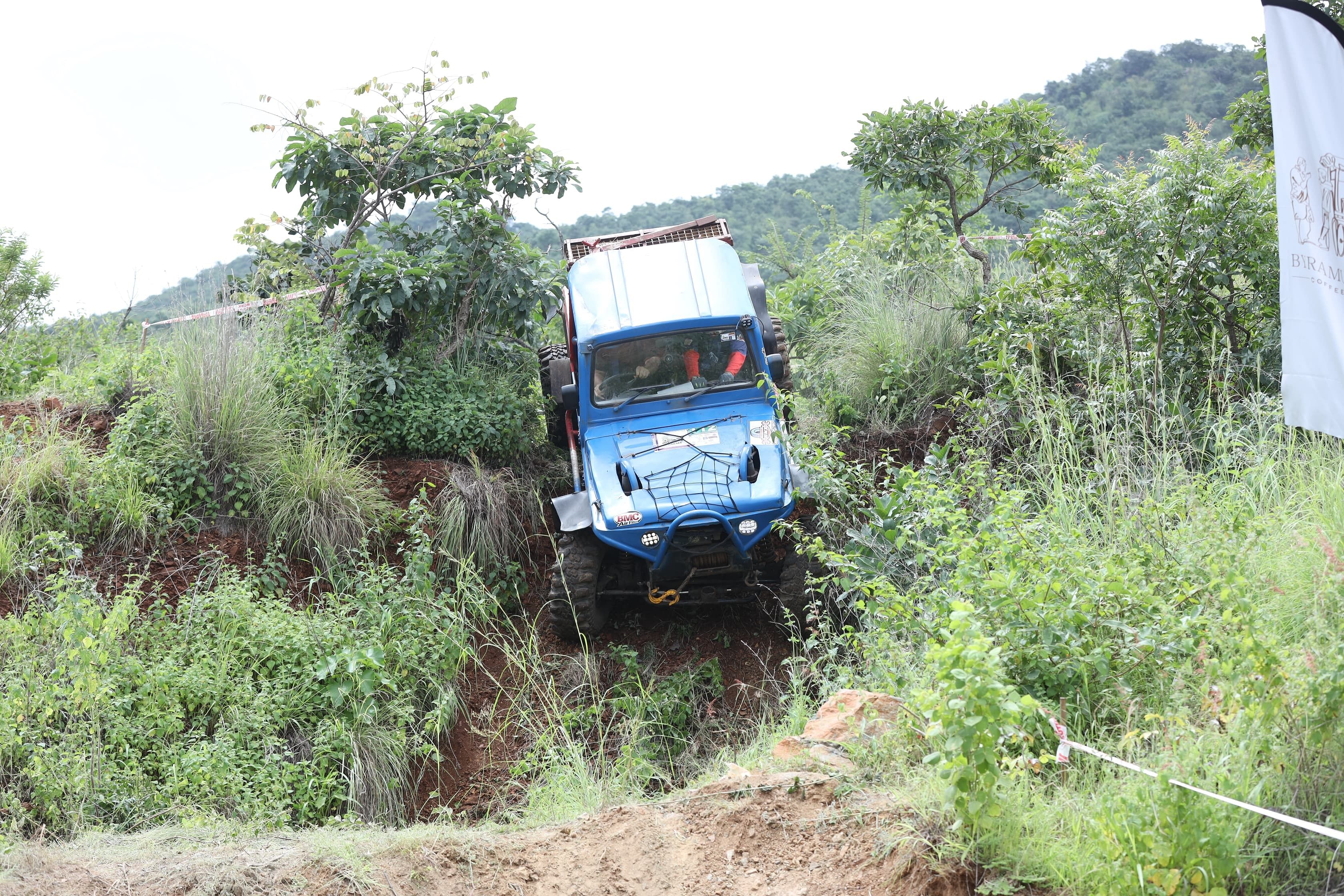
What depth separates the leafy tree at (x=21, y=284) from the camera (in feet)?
35.0

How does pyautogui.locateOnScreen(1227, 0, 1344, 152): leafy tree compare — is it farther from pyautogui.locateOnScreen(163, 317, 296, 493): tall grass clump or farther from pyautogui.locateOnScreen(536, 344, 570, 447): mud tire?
pyautogui.locateOnScreen(163, 317, 296, 493): tall grass clump

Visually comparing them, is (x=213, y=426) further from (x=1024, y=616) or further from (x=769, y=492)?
(x=1024, y=616)

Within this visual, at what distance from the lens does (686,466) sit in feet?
20.5

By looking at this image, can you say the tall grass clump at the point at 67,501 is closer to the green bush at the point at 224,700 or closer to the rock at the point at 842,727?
the green bush at the point at 224,700

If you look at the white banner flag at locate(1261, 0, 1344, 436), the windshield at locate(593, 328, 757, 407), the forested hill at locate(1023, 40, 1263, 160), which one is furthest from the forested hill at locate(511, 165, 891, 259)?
the white banner flag at locate(1261, 0, 1344, 436)

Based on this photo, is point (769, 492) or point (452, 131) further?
point (452, 131)

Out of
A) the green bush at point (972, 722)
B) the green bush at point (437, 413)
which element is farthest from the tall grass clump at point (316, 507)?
the green bush at point (972, 722)

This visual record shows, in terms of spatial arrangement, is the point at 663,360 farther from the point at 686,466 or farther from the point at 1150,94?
the point at 1150,94

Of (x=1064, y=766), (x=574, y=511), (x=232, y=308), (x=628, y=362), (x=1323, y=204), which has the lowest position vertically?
(x=1064, y=766)

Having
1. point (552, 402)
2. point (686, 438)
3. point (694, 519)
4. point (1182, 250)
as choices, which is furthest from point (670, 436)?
point (1182, 250)

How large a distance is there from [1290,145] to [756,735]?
357cm

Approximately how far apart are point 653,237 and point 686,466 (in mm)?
2892

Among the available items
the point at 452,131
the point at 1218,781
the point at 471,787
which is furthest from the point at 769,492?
the point at 452,131

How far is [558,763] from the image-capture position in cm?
504
